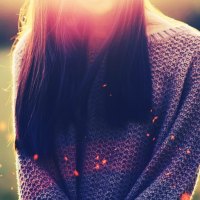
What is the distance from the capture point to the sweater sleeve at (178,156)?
173 centimetres

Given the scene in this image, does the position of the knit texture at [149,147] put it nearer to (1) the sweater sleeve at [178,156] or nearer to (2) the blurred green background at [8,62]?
(1) the sweater sleeve at [178,156]

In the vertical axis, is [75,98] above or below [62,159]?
above

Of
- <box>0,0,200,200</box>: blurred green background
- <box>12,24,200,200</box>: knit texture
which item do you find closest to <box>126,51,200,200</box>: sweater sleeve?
<box>12,24,200,200</box>: knit texture

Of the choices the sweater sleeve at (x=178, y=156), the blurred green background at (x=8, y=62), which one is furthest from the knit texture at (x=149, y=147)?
the blurred green background at (x=8, y=62)

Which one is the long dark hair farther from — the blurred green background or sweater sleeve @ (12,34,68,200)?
the blurred green background

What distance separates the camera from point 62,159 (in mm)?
1816

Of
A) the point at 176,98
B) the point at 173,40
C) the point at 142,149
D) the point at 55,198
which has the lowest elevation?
the point at 55,198

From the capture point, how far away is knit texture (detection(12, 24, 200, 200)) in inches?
68.4

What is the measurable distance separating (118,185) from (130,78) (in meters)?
0.30

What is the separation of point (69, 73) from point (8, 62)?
3509 mm

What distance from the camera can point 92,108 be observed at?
1817mm

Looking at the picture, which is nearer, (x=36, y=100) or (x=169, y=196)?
(x=169, y=196)

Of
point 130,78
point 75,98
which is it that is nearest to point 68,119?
point 75,98

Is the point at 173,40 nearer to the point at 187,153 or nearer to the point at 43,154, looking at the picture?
the point at 187,153
